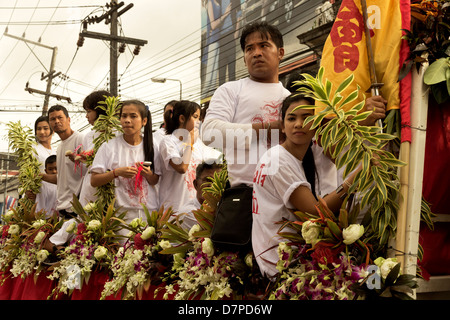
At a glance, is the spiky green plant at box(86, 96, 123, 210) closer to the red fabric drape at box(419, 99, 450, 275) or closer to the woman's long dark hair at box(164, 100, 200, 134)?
the woman's long dark hair at box(164, 100, 200, 134)

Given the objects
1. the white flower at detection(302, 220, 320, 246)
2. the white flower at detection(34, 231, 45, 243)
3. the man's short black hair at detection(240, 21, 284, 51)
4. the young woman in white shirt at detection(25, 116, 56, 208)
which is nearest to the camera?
the white flower at detection(302, 220, 320, 246)

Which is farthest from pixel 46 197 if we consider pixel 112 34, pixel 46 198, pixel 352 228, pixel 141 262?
pixel 112 34

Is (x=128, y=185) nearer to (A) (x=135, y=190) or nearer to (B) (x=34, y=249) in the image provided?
(A) (x=135, y=190)

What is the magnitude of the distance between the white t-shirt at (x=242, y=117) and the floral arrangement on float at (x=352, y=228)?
783 mm

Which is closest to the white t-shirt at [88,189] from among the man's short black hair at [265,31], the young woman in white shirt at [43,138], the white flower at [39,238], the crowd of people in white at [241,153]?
the crowd of people in white at [241,153]

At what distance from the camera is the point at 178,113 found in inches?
197

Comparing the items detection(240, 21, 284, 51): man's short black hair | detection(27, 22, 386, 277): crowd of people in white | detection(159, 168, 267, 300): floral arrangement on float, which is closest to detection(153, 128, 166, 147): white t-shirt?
detection(27, 22, 386, 277): crowd of people in white

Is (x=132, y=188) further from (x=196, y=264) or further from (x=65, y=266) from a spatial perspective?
(x=196, y=264)

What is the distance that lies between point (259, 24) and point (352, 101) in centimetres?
115

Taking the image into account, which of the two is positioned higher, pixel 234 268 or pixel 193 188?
pixel 193 188

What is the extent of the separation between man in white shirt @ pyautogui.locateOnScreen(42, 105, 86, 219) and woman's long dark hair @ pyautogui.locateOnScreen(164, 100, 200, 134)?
1317 mm

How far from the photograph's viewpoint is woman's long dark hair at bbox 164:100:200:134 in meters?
4.98

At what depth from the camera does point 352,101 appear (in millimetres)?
2691
